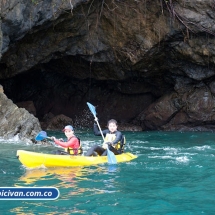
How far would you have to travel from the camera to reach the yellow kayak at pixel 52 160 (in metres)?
7.13

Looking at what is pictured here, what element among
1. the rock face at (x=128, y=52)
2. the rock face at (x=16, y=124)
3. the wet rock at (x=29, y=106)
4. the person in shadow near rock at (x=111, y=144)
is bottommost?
the person in shadow near rock at (x=111, y=144)

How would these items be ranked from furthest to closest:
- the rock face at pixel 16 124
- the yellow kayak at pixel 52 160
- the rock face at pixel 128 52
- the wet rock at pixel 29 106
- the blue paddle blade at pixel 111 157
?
1. the wet rock at pixel 29 106
2. the rock face at pixel 128 52
3. the rock face at pixel 16 124
4. the blue paddle blade at pixel 111 157
5. the yellow kayak at pixel 52 160

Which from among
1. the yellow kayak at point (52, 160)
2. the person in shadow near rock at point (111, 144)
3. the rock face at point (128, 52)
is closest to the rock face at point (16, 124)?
the rock face at point (128, 52)

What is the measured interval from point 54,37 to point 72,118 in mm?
6807

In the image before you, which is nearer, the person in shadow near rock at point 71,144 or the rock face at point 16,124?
the person in shadow near rock at point 71,144

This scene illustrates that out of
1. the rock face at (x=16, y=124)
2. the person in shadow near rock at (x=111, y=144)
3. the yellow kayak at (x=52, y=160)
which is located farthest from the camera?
the rock face at (x=16, y=124)

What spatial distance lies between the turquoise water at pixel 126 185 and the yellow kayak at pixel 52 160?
0.19 m

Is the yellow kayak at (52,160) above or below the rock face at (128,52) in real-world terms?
below

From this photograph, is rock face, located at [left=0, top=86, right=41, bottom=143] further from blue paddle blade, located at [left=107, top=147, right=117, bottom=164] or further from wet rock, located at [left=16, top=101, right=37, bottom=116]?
wet rock, located at [left=16, top=101, right=37, bottom=116]

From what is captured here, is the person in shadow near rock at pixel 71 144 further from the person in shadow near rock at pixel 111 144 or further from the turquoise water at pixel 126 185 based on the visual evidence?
the turquoise water at pixel 126 185

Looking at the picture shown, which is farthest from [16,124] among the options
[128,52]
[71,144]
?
[128,52]

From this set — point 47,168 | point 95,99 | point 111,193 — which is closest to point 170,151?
point 47,168

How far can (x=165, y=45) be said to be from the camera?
1393cm

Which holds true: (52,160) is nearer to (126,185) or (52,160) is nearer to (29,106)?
(126,185)
